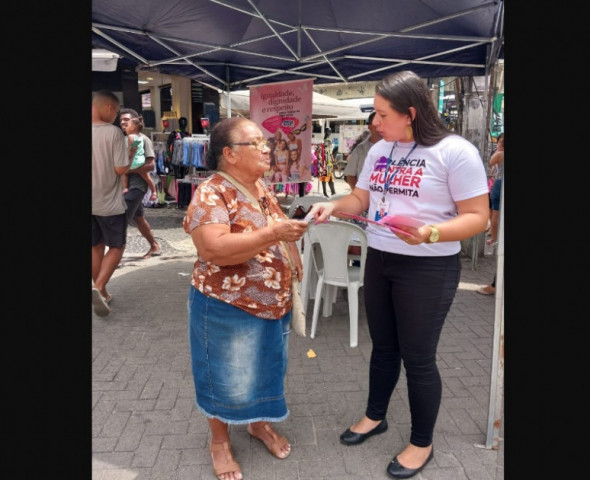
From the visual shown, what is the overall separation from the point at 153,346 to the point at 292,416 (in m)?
1.58

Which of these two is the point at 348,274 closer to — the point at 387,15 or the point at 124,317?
the point at 124,317

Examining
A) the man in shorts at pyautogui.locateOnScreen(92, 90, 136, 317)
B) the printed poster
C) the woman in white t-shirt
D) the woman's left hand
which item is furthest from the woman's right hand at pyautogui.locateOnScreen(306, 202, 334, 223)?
the printed poster

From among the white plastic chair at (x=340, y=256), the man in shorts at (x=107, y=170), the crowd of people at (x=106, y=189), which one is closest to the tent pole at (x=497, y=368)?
the white plastic chair at (x=340, y=256)

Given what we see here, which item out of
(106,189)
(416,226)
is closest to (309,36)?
(106,189)

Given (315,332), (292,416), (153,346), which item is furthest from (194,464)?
(315,332)

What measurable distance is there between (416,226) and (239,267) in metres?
0.79

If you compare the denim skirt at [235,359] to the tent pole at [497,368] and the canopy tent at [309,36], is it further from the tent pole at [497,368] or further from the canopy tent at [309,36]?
the canopy tent at [309,36]

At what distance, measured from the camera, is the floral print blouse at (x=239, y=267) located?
6.38 feet

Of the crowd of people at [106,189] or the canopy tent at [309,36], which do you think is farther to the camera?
the canopy tent at [309,36]

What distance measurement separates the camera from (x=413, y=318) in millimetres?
2152

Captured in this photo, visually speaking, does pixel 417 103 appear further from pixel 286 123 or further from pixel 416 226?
pixel 286 123

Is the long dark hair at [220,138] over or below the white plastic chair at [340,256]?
over

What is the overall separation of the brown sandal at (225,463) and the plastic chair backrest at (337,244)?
189 centimetres

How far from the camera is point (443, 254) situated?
211 cm
